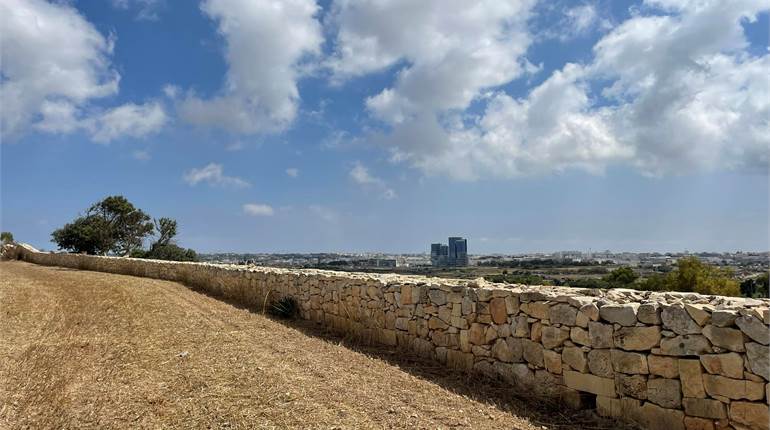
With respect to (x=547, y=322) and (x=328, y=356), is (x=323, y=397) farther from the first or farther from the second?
(x=547, y=322)

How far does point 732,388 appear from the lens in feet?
14.6

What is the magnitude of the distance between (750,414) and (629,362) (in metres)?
1.10

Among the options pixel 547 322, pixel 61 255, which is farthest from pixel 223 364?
pixel 61 255

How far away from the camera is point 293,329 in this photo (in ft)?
34.8

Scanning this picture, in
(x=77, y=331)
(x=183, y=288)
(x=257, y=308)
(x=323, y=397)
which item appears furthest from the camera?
(x=183, y=288)

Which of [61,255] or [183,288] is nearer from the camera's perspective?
[183,288]

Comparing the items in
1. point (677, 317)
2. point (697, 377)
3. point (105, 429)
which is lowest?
point (105, 429)

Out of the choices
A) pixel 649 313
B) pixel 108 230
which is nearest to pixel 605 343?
pixel 649 313

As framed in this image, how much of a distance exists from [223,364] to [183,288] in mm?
11458

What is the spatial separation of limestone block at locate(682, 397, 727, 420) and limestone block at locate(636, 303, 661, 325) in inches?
30.2

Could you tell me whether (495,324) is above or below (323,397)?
above

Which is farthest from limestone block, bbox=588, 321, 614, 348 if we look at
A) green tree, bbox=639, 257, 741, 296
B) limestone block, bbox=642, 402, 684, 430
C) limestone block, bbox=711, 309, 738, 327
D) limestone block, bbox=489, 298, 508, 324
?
green tree, bbox=639, 257, 741, 296

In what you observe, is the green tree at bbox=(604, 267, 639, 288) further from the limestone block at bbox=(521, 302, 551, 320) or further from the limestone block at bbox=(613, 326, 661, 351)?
the limestone block at bbox=(613, 326, 661, 351)

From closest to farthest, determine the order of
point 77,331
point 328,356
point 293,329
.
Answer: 1. point 328,356
2. point 77,331
3. point 293,329
